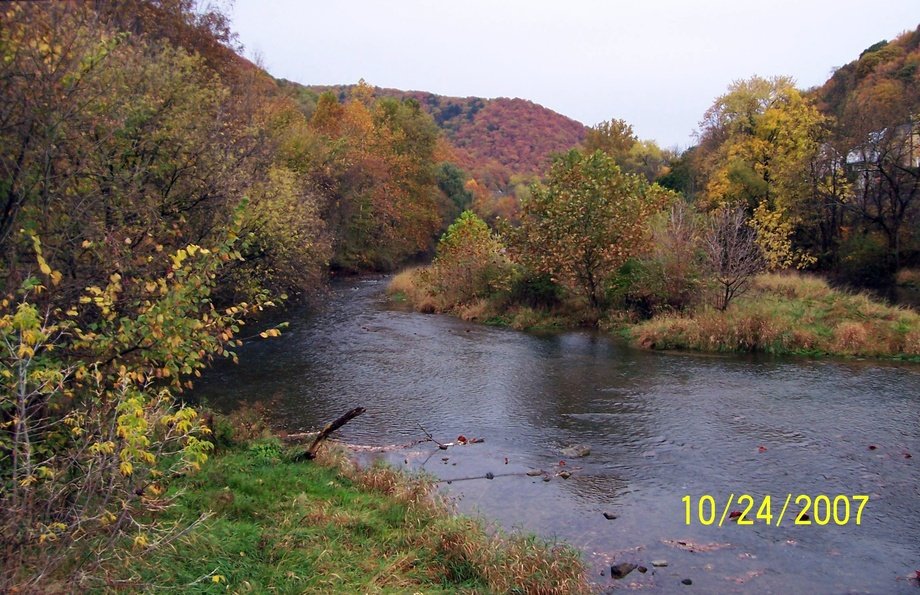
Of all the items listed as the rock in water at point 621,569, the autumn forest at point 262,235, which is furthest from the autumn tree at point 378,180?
the rock in water at point 621,569

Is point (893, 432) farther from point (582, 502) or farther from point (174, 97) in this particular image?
point (174, 97)

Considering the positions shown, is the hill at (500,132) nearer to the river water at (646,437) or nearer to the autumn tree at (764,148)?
the autumn tree at (764,148)

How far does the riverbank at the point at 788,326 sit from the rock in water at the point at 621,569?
13404 mm

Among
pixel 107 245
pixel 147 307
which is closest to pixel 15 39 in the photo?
pixel 107 245

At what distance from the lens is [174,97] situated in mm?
13984

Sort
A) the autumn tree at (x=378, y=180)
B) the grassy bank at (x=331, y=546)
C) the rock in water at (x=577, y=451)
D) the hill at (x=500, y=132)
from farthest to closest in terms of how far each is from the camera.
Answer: the hill at (x=500, y=132), the autumn tree at (x=378, y=180), the rock in water at (x=577, y=451), the grassy bank at (x=331, y=546)

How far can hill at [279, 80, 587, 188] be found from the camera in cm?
11125

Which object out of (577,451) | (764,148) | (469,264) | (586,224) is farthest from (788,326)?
(764,148)

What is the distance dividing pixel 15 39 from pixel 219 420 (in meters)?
6.15

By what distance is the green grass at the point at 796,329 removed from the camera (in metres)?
18.9

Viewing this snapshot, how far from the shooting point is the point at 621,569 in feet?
25.7

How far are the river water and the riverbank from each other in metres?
1.00

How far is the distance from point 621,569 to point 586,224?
18168mm

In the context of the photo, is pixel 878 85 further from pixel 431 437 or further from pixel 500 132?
pixel 500 132
